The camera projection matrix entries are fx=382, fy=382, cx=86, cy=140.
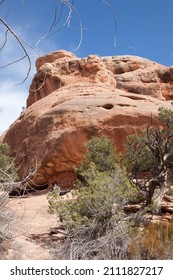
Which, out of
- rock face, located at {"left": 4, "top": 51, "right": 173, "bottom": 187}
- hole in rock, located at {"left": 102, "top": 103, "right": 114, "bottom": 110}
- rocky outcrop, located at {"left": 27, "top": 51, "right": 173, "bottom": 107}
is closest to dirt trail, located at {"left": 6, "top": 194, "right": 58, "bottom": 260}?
rock face, located at {"left": 4, "top": 51, "right": 173, "bottom": 187}

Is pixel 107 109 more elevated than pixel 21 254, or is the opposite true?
pixel 107 109

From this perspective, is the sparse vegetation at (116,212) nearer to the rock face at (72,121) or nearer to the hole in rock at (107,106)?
the rock face at (72,121)

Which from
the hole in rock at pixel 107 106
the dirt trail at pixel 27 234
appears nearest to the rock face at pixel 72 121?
the hole in rock at pixel 107 106

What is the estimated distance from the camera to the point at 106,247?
662cm

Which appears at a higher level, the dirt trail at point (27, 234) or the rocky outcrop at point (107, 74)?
the rocky outcrop at point (107, 74)

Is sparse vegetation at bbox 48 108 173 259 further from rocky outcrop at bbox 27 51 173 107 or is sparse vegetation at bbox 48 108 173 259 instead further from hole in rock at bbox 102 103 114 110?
rocky outcrop at bbox 27 51 173 107

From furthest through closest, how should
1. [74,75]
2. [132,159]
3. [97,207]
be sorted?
[74,75], [132,159], [97,207]

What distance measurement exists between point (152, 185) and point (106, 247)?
4.06 meters

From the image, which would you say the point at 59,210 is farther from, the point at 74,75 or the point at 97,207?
the point at 74,75

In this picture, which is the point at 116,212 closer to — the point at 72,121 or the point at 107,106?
the point at 72,121

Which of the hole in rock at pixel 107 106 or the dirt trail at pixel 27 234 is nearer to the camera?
the dirt trail at pixel 27 234

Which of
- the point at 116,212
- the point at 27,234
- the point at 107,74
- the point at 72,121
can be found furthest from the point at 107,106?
the point at 116,212

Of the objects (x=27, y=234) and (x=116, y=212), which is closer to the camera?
(x=116, y=212)
